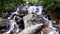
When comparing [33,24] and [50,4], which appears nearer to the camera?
[33,24]

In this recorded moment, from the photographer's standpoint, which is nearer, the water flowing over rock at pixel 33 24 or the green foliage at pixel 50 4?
the water flowing over rock at pixel 33 24

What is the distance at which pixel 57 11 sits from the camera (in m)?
12.4

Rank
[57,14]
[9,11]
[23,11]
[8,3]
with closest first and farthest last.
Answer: [57,14]
[23,11]
[9,11]
[8,3]

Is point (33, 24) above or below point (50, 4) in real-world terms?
below

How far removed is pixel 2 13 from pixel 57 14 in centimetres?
553

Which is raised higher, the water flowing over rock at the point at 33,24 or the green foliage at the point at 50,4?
the green foliage at the point at 50,4

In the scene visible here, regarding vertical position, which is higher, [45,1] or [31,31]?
[45,1]

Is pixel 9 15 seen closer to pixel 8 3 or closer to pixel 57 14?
pixel 8 3

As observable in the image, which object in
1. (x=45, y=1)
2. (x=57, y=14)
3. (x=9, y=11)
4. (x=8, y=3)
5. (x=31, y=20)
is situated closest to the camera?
(x=31, y=20)

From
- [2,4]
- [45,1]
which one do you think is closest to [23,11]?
[45,1]

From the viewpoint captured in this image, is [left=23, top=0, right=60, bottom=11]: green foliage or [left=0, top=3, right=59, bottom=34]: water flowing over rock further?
[left=23, top=0, right=60, bottom=11]: green foliage

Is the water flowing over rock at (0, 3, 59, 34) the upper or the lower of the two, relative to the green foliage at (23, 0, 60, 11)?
lower

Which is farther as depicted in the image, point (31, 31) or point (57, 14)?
point (57, 14)

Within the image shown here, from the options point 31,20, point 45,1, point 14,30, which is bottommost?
point 14,30
